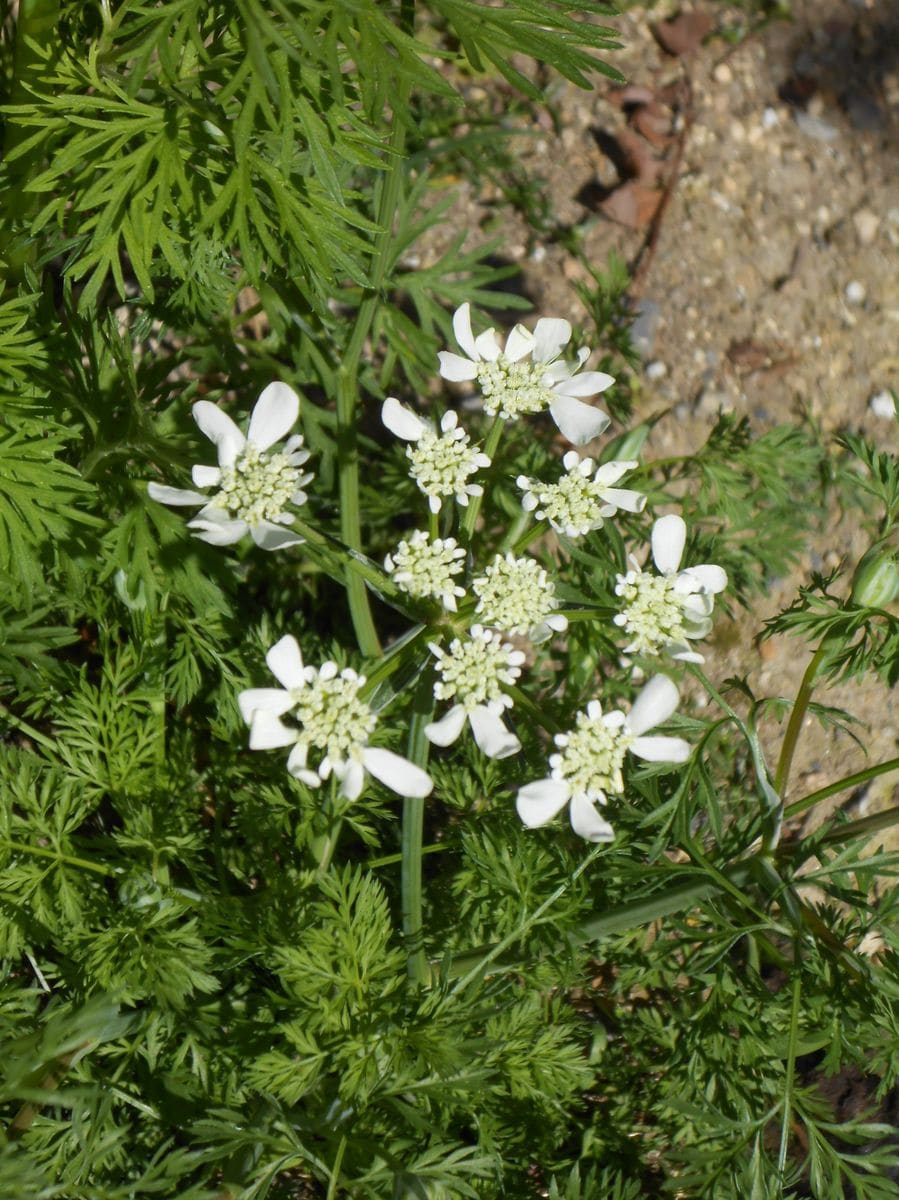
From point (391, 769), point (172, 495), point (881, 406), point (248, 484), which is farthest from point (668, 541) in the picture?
point (881, 406)

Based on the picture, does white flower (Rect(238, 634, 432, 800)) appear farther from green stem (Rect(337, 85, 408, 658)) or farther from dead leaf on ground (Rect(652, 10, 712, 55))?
dead leaf on ground (Rect(652, 10, 712, 55))

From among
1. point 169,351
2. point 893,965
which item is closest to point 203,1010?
point 893,965

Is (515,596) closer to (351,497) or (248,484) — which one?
(248,484)

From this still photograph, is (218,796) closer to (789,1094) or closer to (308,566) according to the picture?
(308,566)

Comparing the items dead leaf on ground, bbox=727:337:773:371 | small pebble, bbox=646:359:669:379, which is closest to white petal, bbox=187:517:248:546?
small pebble, bbox=646:359:669:379

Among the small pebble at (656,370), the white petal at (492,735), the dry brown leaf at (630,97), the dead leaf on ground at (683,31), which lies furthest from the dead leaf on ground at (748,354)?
the white petal at (492,735)
